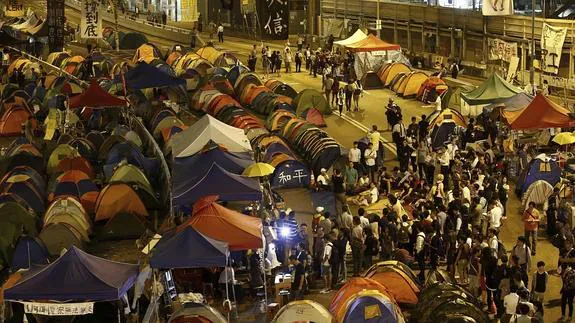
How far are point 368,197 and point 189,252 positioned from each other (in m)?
9.09

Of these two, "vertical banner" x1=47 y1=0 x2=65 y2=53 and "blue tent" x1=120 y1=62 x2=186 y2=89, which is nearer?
"blue tent" x1=120 y1=62 x2=186 y2=89

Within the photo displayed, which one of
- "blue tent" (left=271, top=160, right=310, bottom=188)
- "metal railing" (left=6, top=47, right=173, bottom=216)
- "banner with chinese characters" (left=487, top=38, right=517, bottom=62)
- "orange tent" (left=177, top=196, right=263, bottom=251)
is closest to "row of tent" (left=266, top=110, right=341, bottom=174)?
"blue tent" (left=271, top=160, right=310, bottom=188)

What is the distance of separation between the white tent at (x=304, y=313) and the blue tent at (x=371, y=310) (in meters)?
0.39

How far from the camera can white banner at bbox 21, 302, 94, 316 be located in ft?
63.6

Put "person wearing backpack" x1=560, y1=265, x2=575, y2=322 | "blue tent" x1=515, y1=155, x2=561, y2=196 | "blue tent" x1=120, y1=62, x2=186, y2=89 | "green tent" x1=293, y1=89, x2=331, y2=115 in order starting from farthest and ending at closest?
"blue tent" x1=120, y1=62, x2=186, y2=89 < "green tent" x1=293, y1=89, x2=331, y2=115 < "blue tent" x1=515, y1=155, x2=561, y2=196 < "person wearing backpack" x1=560, y1=265, x2=575, y2=322

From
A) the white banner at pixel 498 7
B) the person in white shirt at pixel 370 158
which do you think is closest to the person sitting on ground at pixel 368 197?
the person in white shirt at pixel 370 158

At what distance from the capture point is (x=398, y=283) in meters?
21.6

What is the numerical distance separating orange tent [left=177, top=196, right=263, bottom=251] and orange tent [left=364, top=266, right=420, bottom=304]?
2.33 m

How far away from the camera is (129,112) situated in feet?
131

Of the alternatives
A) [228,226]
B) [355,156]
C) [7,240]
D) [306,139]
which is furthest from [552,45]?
[228,226]

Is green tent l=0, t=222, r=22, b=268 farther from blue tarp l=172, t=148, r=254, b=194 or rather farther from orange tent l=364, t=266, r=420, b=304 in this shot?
orange tent l=364, t=266, r=420, b=304

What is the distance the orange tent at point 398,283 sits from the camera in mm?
21469

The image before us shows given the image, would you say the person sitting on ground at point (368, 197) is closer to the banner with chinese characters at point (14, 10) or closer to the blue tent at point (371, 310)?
the blue tent at point (371, 310)

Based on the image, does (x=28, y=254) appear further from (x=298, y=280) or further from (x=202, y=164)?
(x=298, y=280)
